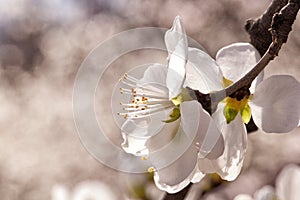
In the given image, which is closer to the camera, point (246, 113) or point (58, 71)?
point (246, 113)

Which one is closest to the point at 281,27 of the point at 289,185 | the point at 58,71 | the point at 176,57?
the point at 176,57

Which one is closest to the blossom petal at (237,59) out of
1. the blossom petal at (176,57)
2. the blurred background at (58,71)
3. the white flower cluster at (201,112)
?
the white flower cluster at (201,112)

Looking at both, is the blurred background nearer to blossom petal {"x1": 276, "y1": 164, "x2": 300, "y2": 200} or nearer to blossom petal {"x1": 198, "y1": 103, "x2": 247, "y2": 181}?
blossom petal {"x1": 276, "y1": 164, "x2": 300, "y2": 200}

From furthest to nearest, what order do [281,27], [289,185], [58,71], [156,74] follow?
[58,71]
[289,185]
[156,74]
[281,27]

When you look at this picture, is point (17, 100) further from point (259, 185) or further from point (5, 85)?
point (259, 185)

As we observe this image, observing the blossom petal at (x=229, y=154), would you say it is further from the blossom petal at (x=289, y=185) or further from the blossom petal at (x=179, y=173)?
the blossom petal at (x=289, y=185)

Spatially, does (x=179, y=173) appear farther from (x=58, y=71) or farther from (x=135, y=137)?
(x=58, y=71)
